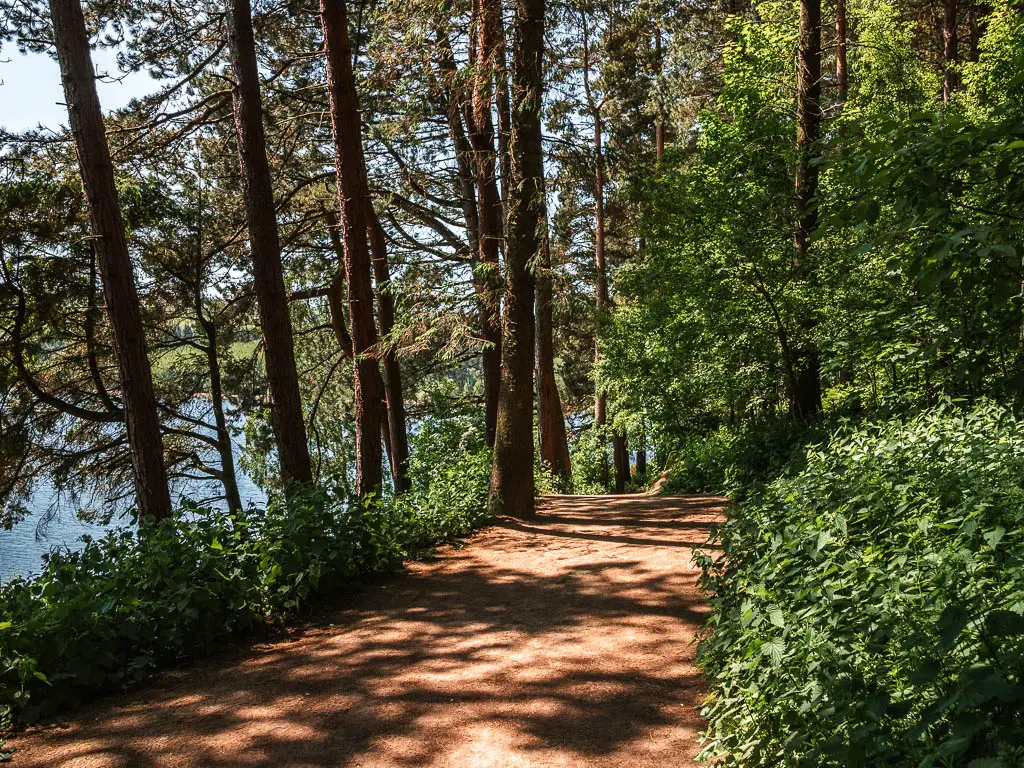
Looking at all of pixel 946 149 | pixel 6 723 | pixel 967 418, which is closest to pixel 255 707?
pixel 6 723

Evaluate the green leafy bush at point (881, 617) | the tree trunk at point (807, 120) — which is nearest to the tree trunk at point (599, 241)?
the tree trunk at point (807, 120)

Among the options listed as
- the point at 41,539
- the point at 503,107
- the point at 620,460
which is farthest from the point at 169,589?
the point at 41,539

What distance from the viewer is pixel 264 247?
8258 mm

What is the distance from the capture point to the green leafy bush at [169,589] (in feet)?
14.6

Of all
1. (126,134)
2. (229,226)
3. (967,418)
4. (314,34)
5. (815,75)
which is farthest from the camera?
(229,226)

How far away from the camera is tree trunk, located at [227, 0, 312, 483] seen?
26.8 ft

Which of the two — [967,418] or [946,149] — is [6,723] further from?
[967,418]

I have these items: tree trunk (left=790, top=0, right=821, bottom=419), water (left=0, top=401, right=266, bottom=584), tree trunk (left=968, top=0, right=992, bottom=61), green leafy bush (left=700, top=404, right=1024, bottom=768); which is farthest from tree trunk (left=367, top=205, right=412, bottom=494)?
tree trunk (left=968, top=0, right=992, bottom=61)

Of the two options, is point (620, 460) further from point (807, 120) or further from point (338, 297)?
point (807, 120)

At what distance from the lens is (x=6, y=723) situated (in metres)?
4.17

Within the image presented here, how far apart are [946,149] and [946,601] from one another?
6.18 feet

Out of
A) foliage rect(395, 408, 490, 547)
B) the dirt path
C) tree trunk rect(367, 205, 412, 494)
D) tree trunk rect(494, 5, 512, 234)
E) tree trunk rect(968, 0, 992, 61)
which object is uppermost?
tree trunk rect(968, 0, 992, 61)

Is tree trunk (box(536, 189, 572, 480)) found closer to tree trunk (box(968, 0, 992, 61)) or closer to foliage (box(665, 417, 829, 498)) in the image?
foliage (box(665, 417, 829, 498))

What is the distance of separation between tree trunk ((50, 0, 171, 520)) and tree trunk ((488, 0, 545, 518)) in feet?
13.1
